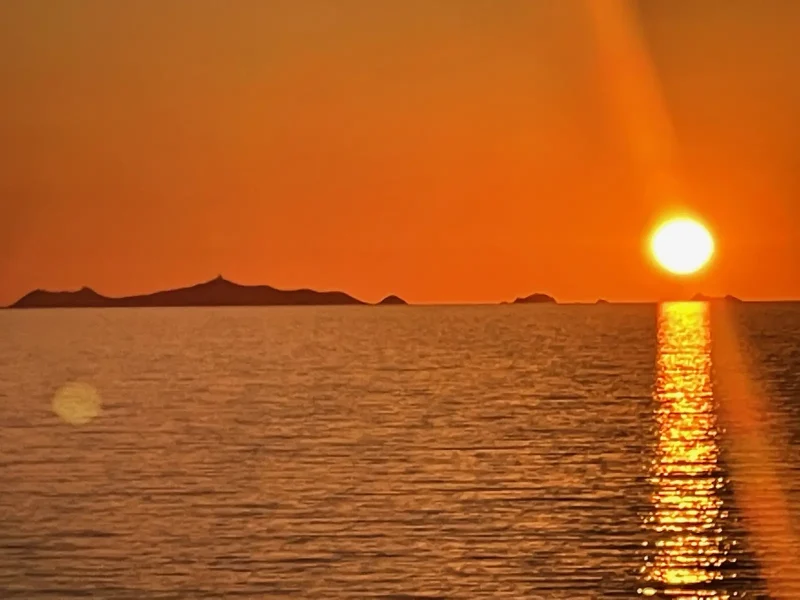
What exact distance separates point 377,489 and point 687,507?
8.80 meters

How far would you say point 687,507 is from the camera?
96.0 feet

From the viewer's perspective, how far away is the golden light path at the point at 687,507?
21.7 meters

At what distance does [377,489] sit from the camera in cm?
3206

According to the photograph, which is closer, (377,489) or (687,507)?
(687,507)

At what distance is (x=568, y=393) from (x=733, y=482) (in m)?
33.5

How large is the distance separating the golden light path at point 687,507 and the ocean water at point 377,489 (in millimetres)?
99

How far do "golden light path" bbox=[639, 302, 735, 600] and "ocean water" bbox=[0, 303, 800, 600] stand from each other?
0.33 feet

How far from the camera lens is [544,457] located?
3900cm

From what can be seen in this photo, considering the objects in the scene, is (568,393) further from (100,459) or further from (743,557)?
(743,557)

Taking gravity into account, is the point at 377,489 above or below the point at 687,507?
below

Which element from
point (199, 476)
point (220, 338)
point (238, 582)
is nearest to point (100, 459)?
point (199, 476)

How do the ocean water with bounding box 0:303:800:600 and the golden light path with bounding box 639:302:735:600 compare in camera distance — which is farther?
the ocean water with bounding box 0:303:800:600

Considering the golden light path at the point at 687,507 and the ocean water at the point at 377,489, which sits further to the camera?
the ocean water at the point at 377,489

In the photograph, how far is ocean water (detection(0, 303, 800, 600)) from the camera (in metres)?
22.2
